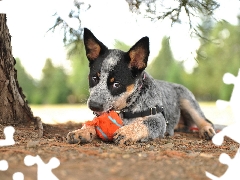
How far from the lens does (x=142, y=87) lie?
4879mm

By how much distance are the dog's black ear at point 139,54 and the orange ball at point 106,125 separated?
628mm

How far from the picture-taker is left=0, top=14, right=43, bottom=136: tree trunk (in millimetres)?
5137

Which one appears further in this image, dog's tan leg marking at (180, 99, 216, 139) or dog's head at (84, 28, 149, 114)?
dog's tan leg marking at (180, 99, 216, 139)

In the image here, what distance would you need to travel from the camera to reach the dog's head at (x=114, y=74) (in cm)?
439

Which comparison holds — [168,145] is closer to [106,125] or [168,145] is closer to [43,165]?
[106,125]

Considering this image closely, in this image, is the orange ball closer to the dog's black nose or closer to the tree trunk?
the dog's black nose

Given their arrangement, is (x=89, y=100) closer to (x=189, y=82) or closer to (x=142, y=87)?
(x=142, y=87)

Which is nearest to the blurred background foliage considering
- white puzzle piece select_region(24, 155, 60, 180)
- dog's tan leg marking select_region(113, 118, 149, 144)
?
dog's tan leg marking select_region(113, 118, 149, 144)

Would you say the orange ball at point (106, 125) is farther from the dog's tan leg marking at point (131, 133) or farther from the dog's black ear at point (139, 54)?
the dog's black ear at point (139, 54)

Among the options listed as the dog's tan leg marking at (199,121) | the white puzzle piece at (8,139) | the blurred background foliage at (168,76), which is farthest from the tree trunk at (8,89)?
the blurred background foliage at (168,76)

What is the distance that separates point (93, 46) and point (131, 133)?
119cm

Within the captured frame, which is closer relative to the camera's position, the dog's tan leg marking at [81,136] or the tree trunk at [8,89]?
the dog's tan leg marking at [81,136]

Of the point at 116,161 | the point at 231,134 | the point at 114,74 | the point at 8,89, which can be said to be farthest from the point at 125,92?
the point at 8,89

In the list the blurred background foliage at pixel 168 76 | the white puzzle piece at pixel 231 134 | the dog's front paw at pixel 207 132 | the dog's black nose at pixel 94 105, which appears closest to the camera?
the white puzzle piece at pixel 231 134
